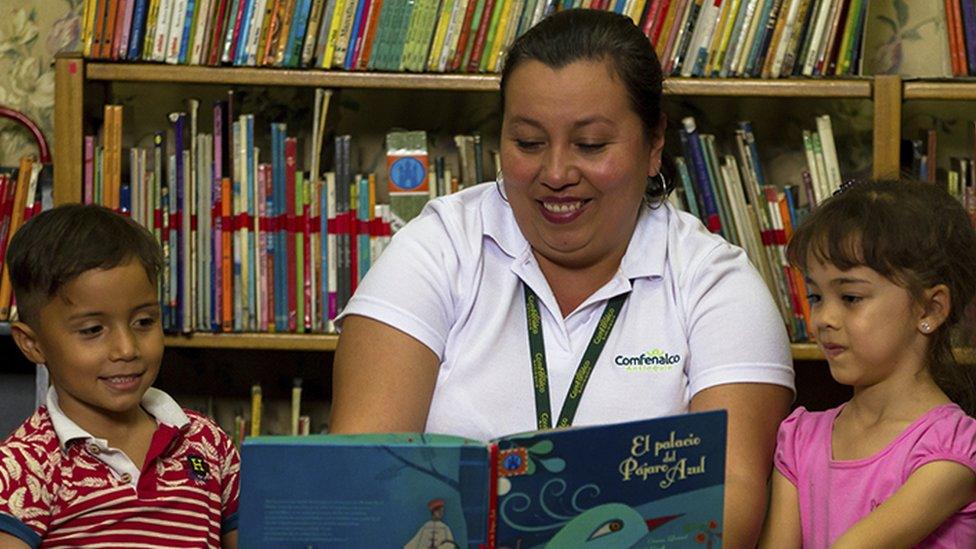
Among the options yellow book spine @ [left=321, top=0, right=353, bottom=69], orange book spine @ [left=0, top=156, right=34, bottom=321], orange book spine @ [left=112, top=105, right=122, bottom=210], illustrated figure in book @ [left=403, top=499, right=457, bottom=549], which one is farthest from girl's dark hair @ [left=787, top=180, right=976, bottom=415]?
orange book spine @ [left=0, top=156, right=34, bottom=321]

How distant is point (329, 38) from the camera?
2398 mm

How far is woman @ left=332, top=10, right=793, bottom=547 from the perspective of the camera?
5.75ft

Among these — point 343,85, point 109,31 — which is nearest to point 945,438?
point 343,85

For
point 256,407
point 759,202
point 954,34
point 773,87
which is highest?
point 954,34

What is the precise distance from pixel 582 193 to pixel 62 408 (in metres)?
0.73

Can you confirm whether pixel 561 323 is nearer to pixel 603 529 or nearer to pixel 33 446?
pixel 603 529

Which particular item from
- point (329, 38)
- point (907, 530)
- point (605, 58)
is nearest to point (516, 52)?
point (605, 58)

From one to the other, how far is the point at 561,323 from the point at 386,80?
2.47 feet

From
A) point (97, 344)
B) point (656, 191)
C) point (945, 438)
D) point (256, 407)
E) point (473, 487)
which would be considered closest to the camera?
point (473, 487)

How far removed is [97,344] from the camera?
1700mm

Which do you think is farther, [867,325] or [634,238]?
[634,238]

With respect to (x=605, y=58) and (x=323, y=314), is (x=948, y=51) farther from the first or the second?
(x=323, y=314)

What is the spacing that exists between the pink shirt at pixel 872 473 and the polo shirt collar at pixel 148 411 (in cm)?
80

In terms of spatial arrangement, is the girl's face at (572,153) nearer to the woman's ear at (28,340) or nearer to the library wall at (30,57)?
the woman's ear at (28,340)
